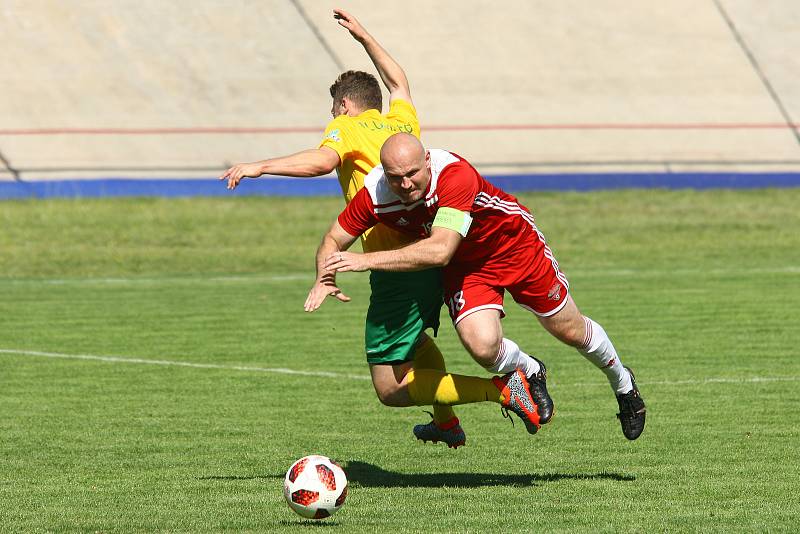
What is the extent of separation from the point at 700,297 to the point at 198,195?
13.2 m

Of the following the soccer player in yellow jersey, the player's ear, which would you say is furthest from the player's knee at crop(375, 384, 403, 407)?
the player's ear

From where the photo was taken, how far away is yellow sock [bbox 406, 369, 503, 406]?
8.05 meters

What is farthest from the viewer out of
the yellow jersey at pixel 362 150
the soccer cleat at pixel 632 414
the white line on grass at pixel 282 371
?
the white line on grass at pixel 282 371

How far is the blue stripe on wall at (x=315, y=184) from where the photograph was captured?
91.1 feet

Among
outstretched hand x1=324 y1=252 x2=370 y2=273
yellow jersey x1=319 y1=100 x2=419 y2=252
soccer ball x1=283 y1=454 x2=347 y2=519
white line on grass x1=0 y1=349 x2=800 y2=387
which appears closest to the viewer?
soccer ball x1=283 y1=454 x2=347 y2=519

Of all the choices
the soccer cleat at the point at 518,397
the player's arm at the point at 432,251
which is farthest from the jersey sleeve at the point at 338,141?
the soccer cleat at the point at 518,397

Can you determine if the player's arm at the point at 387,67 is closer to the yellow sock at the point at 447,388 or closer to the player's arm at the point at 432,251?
the player's arm at the point at 432,251

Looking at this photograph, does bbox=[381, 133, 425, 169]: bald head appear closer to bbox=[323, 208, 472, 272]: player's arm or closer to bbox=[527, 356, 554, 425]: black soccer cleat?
bbox=[323, 208, 472, 272]: player's arm

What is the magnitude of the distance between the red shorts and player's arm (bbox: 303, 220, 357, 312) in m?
0.69

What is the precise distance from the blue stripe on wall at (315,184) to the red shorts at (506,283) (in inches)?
793

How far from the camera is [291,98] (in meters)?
31.7

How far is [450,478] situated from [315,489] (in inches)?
57.0

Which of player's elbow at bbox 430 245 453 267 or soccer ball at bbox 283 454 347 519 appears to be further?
player's elbow at bbox 430 245 453 267

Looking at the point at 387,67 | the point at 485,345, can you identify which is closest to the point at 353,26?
the point at 387,67
